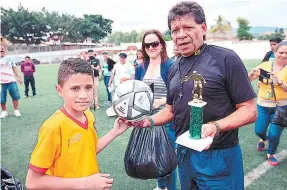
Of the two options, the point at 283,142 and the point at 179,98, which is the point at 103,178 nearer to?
the point at 179,98

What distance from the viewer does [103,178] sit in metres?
1.57

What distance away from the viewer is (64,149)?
1.66 m

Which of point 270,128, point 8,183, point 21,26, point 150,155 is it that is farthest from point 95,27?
point 150,155

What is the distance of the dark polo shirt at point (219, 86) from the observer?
1809mm

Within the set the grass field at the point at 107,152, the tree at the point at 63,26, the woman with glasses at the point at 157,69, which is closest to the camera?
the woman with glasses at the point at 157,69

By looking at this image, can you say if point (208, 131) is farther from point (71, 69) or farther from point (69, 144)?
point (71, 69)

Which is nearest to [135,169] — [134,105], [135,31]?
[134,105]

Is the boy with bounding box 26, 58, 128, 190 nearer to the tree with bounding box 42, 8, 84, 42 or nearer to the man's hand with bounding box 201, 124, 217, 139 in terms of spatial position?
the man's hand with bounding box 201, 124, 217, 139

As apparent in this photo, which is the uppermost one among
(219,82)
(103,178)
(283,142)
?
(219,82)

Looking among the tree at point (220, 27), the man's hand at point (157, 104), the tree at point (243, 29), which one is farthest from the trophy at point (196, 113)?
the tree at point (220, 27)

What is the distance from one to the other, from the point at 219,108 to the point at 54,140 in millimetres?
1136

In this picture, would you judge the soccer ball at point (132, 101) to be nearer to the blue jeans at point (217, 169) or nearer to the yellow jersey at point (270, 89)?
the blue jeans at point (217, 169)

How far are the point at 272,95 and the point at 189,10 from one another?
9.43 ft

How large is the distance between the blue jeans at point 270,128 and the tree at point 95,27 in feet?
240
